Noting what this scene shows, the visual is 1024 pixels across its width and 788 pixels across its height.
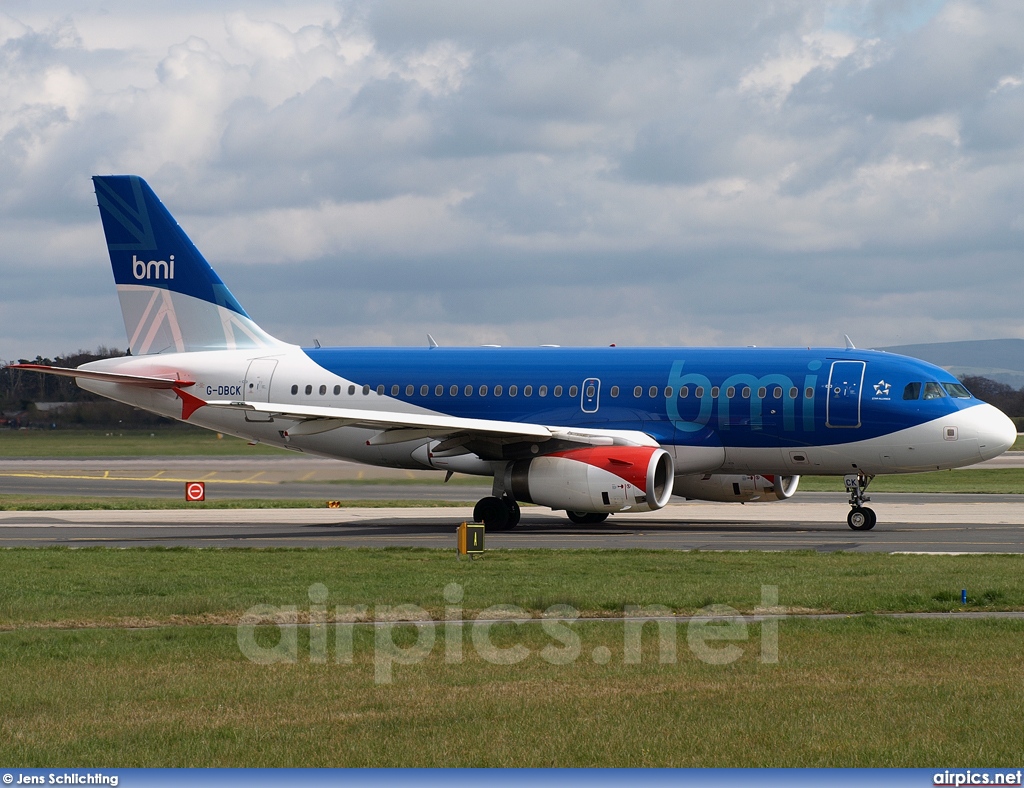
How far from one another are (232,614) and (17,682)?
14.7 feet

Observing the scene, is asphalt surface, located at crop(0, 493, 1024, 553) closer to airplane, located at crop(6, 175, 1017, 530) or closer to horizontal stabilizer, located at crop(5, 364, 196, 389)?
airplane, located at crop(6, 175, 1017, 530)

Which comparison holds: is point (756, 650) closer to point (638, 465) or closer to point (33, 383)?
point (638, 465)

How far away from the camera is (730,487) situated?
3584 centimetres

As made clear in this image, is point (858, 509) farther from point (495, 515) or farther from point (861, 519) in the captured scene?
point (495, 515)

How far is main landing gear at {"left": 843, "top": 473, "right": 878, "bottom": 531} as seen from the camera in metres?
32.4

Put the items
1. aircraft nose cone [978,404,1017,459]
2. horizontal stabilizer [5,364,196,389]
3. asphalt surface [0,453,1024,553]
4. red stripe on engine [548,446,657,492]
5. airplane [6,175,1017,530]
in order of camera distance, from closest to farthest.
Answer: asphalt surface [0,453,1024,553] < red stripe on engine [548,446,657,492] < aircraft nose cone [978,404,1017,459] < airplane [6,175,1017,530] < horizontal stabilizer [5,364,196,389]

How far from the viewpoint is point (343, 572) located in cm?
2217

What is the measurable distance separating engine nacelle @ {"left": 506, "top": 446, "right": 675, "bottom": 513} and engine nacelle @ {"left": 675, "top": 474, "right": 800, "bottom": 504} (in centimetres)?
272

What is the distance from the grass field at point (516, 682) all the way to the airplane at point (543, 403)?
11275mm

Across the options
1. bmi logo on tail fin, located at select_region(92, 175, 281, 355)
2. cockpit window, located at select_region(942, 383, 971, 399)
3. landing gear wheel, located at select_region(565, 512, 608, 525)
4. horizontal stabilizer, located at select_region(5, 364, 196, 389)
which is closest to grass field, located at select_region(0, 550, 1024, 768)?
cockpit window, located at select_region(942, 383, 971, 399)

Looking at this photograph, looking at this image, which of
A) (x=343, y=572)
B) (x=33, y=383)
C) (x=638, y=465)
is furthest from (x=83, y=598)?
(x=33, y=383)

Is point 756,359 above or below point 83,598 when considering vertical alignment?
above

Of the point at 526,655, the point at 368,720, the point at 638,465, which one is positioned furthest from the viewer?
the point at 638,465

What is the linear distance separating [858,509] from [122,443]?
153 feet
